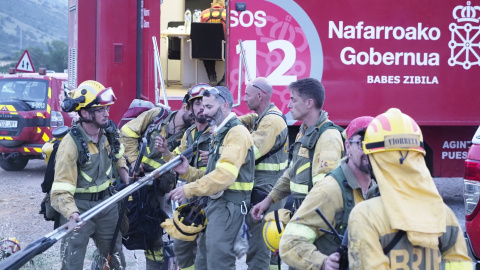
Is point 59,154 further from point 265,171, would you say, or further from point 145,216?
point 265,171

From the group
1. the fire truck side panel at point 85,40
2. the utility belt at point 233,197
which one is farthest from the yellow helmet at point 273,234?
the fire truck side panel at point 85,40

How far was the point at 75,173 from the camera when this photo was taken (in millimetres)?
5270

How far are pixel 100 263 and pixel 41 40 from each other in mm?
71009

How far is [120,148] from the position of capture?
19.4ft

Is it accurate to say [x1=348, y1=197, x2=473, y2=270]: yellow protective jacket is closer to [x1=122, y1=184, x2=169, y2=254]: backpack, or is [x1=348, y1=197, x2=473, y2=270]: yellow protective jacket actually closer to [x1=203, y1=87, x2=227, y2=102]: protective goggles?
[x1=203, y1=87, x2=227, y2=102]: protective goggles

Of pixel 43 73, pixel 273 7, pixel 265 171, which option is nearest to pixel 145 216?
pixel 265 171

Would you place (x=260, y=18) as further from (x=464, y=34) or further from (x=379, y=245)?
(x=379, y=245)

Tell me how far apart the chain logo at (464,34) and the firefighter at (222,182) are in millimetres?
4726

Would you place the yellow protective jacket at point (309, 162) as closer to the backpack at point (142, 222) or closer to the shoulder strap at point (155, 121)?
the backpack at point (142, 222)

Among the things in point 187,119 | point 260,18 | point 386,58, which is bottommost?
point 187,119

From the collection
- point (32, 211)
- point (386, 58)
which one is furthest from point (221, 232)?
point (32, 211)

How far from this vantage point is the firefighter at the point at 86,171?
17.1 feet

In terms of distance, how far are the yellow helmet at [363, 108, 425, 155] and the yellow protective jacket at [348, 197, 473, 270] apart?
8.1 inches

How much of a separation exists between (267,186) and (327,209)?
2.94 meters
